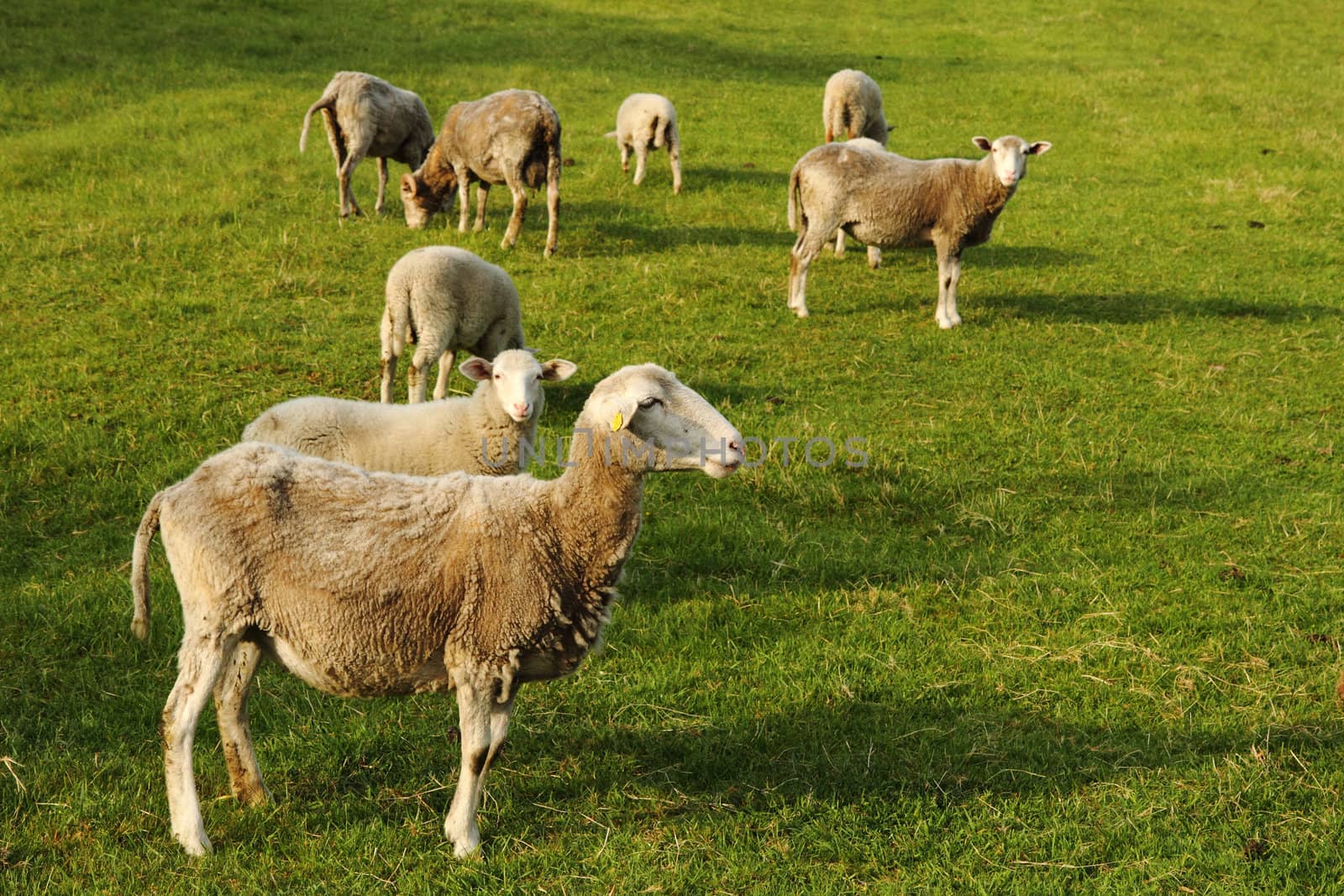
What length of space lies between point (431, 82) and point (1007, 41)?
1420cm

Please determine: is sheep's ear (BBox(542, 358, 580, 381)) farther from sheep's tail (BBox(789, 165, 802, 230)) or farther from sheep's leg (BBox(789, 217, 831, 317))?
sheep's tail (BBox(789, 165, 802, 230))

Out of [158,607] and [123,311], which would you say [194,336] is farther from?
[158,607]

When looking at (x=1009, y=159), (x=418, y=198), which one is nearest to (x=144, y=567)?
(x=1009, y=159)

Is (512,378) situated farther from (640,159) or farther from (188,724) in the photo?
(640,159)

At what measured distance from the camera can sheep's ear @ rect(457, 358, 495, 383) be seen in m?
6.14

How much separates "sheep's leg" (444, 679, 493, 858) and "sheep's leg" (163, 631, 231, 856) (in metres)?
0.91

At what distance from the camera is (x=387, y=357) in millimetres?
8938

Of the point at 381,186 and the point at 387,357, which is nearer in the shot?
the point at 387,357

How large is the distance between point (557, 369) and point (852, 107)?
39.7 feet

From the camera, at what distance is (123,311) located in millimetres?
10695

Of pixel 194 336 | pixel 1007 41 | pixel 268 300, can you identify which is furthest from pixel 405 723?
pixel 1007 41

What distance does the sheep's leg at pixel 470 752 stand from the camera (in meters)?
4.25

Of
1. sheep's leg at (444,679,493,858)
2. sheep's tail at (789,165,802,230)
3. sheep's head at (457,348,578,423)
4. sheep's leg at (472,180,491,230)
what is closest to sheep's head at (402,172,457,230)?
sheep's leg at (472,180,491,230)

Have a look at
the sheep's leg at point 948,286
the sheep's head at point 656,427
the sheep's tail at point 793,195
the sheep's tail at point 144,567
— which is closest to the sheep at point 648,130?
the sheep's tail at point 793,195
